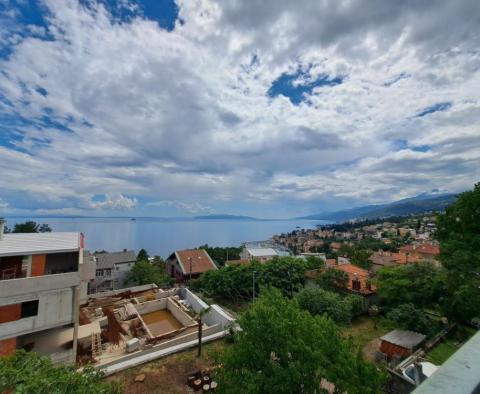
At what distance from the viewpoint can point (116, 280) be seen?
32531 mm

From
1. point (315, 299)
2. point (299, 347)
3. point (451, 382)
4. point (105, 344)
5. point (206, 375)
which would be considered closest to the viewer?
point (451, 382)

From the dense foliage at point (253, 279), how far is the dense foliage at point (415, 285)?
23.5 ft

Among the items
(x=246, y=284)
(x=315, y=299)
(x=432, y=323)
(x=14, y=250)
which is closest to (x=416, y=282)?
(x=432, y=323)

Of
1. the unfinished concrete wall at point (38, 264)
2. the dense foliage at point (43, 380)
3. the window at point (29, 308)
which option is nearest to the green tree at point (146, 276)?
the window at point (29, 308)

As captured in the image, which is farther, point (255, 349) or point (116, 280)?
point (116, 280)

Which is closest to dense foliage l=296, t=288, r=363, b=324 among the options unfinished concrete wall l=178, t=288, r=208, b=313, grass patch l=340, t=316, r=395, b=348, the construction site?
grass patch l=340, t=316, r=395, b=348

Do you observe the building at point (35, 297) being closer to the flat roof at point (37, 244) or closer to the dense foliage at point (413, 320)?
the flat roof at point (37, 244)

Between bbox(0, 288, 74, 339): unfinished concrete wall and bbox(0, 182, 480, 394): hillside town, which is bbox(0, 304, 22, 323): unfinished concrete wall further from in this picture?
bbox(0, 288, 74, 339): unfinished concrete wall

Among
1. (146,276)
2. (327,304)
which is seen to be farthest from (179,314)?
(327,304)

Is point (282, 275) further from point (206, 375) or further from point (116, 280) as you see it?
point (116, 280)

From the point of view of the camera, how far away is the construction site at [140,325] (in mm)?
14164

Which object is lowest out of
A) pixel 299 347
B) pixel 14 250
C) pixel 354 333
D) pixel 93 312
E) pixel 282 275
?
pixel 354 333

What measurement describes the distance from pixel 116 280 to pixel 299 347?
3206cm

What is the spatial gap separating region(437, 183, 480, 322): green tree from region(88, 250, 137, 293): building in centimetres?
3251
